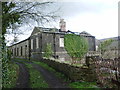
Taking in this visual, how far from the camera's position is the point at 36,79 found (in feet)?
9.95

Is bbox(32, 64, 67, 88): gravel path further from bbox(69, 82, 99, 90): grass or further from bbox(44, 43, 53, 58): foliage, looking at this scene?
bbox(44, 43, 53, 58): foliage

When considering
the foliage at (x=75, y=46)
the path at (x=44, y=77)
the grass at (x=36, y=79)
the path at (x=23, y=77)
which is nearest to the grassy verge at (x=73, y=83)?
the path at (x=44, y=77)

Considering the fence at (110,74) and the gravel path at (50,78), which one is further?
the gravel path at (50,78)

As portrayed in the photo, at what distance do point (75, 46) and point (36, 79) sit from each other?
167 cm

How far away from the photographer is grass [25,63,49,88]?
280 cm

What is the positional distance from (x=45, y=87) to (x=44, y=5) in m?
1.83

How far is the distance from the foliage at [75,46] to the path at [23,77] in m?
1.32

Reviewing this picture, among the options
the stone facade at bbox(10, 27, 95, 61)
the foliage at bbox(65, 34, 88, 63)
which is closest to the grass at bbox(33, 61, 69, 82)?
the stone facade at bbox(10, 27, 95, 61)

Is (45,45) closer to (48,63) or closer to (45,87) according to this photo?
(48,63)

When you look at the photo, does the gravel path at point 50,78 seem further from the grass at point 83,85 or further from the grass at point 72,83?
the grass at point 83,85

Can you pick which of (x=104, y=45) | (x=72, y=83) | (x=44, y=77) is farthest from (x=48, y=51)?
(x=104, y=45)

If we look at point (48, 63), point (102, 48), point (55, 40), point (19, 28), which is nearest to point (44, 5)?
point (19, 28)

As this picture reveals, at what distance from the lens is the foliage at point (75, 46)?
12.3ft

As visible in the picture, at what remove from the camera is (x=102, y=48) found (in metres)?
3.70
